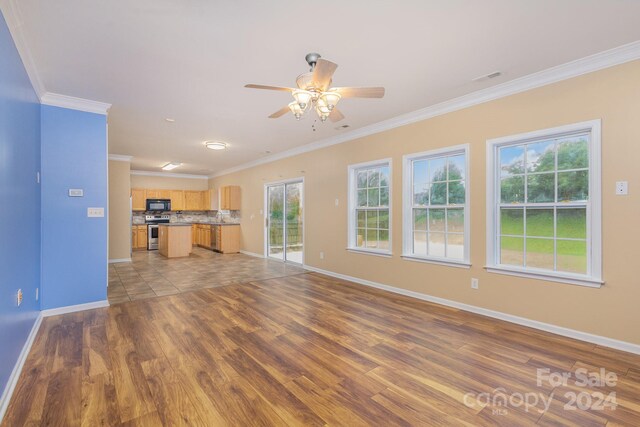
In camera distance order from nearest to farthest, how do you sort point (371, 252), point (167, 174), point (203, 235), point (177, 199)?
point (371, 252) < point (203, 235) < point (167, 174) < point (177, 199)

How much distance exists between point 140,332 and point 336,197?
375cm

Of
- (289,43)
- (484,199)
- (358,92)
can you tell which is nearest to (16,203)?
(289,43)

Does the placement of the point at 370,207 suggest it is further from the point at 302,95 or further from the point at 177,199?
the point at 177,199

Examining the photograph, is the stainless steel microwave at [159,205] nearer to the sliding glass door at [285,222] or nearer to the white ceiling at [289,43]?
the sliding glass door at [285,222]

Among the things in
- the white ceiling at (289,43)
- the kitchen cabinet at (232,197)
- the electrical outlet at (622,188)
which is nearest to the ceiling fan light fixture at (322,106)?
the white ceiling at (289,43)

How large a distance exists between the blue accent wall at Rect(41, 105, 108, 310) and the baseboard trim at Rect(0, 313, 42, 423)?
662mm

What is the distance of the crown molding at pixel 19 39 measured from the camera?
1993mm

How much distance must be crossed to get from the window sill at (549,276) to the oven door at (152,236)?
376 inches

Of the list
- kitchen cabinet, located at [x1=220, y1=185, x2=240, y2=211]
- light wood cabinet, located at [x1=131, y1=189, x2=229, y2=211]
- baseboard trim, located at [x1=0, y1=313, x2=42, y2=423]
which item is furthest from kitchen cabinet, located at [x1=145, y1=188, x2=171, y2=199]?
baseboard trim, located at [x1=0, y1=313, x2=42, y2=423]

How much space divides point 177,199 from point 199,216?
4.27 ft

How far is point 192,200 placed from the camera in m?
10.7

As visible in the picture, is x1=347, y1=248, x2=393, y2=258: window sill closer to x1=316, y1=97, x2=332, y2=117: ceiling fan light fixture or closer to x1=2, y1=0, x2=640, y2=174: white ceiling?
x1=2, y1=0, x2=640, y2=174: white ceiling

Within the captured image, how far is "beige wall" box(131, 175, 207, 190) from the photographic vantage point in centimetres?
989

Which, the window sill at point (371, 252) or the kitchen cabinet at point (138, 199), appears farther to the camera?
the kitchen cabinet at point (138, 199)
